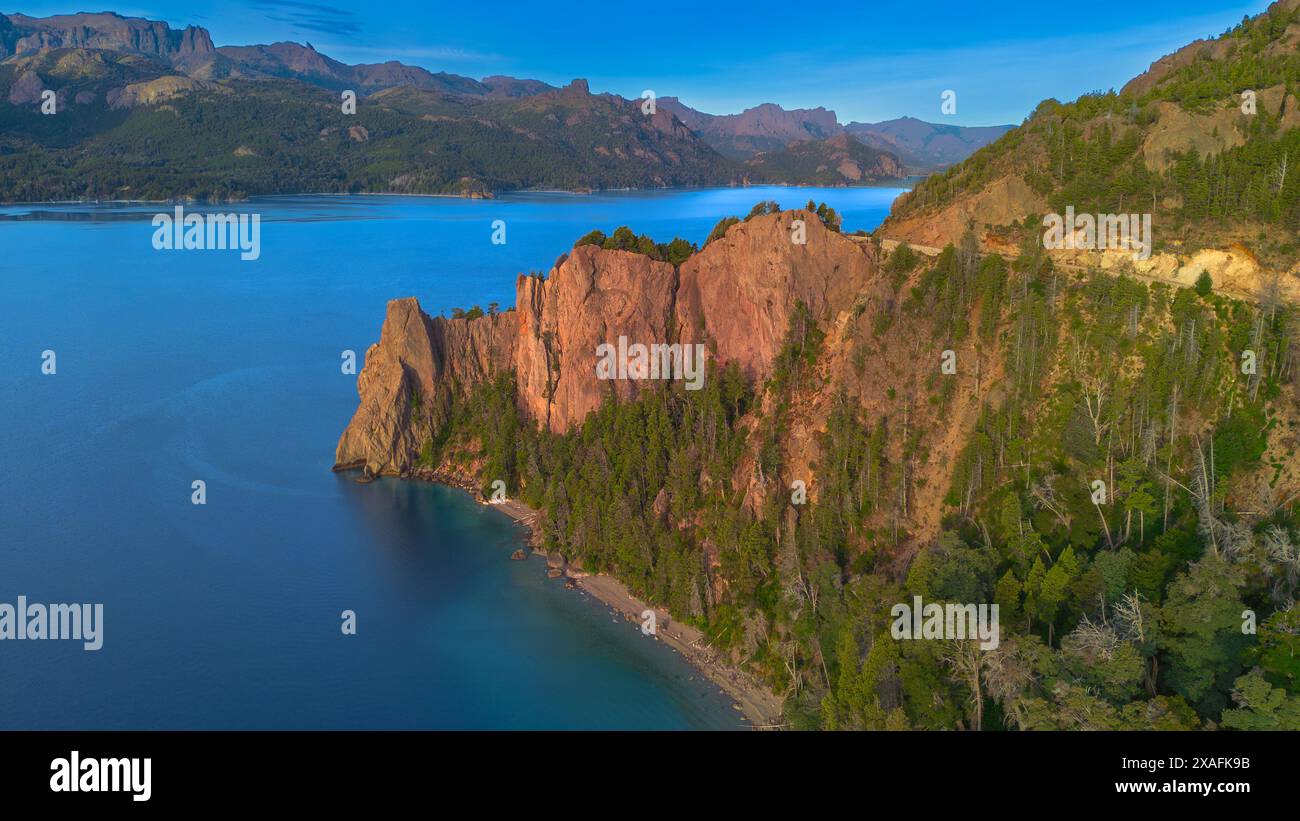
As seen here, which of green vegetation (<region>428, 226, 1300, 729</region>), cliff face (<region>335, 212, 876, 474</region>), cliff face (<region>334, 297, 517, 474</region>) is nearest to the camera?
green vegetation (<region>428, 226, 1300, 729</region>)

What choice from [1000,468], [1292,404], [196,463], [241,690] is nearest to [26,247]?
[196,463]

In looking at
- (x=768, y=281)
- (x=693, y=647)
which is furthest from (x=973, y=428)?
(x=693, y=647)

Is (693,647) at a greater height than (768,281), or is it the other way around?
(768,281)

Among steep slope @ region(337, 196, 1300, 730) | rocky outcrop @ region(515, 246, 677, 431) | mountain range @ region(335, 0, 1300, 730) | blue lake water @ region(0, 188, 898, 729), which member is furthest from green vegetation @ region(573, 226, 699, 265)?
blue lake water @ region(0, 188, 898, 729)

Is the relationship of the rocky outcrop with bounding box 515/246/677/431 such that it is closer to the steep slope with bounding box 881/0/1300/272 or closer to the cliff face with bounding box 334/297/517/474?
the cliff face with bounding box 334/297/517/474

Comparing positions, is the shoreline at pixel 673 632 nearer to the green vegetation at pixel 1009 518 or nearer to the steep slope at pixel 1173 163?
the green vegetation at pixel 1009 518

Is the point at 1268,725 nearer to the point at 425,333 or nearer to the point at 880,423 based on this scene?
the point at 880,423

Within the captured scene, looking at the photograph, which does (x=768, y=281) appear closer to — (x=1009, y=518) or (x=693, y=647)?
(x=1009, y=518)
